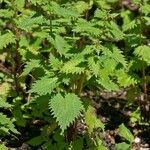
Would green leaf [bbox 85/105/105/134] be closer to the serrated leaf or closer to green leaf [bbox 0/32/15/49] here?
the serrated leaf

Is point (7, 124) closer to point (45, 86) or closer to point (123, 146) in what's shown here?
point (45, 86)

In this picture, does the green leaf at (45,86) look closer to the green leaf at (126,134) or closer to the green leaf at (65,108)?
the green leaf at (65,108)

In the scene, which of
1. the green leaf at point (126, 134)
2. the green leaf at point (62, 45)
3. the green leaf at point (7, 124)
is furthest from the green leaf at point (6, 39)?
the green leaf at point (126, 134)

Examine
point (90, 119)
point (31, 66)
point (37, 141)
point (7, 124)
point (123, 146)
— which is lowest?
point (123, 146)

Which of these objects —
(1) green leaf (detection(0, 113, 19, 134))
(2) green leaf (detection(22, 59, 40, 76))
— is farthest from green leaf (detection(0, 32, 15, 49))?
(1) green leaf (detection(0, 113, 19, 134))

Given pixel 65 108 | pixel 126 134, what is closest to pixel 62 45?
pixel 65 108

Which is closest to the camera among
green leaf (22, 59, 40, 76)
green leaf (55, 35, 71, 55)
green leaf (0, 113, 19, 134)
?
green leaf (0, 113, 19, 134)

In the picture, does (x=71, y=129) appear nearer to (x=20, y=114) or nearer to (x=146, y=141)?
(x=20, y=114)
